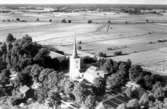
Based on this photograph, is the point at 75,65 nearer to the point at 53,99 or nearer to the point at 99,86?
the point at 99,86

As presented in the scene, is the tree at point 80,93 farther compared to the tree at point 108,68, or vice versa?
the tree at point 108,68

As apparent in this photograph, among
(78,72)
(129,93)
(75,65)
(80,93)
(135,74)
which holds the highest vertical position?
(75,65)

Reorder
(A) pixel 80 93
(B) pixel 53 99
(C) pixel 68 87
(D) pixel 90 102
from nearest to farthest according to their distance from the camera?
(D) pixel 90 102, (A) pixel 80 93, (B) pixel 53 99, (C) pixel 68 87

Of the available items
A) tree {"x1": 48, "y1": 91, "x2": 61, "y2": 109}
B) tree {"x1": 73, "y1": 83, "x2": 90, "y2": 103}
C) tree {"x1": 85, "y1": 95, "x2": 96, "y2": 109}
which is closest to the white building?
tree {"x1": 73, "y1": 83, "x2": 90, "y2": 103}

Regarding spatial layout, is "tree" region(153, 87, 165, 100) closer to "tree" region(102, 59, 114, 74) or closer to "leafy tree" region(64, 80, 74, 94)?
"tree" region(102, 59, 114, 74)

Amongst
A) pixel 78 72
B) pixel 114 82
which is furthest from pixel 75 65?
pixel 114 82

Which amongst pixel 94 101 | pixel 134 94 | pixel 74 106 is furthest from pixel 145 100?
pixel 74 106

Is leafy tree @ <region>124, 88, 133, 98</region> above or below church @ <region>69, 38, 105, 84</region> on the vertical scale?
below

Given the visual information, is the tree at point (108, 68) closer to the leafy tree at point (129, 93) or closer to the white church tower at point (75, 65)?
the white church tower at point (75, 65)

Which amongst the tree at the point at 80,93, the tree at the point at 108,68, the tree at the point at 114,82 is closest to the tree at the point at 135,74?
the tree at the point at 114,82

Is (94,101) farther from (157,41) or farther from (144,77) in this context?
(157,41)

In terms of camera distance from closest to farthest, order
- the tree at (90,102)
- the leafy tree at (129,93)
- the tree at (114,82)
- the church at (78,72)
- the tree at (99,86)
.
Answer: the tree at (90,102)
the leafy tree at (129,93)
the tree at (99,86)
the tree at (114,82)
the church at (78,72)
